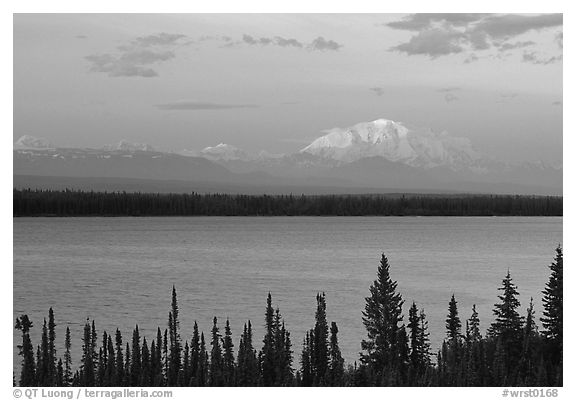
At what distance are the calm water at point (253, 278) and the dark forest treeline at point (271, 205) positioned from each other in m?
11.5

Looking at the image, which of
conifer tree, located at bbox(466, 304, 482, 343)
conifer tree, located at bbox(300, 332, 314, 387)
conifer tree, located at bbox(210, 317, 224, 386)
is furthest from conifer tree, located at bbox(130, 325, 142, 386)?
conifer tree, located at bbox(466, 304, 482, 343)

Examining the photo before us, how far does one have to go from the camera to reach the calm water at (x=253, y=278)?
1480 inches

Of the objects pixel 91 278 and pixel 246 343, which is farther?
pixel 91 278

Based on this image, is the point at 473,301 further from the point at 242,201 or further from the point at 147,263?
the point at 242,201

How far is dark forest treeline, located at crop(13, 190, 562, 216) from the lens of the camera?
109m

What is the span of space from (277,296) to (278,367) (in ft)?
72.0

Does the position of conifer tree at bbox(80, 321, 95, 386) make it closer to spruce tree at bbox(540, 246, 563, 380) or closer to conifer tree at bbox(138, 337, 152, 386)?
conifer tree at bbox(138, 337, 152, 386)

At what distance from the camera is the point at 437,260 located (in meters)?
66.1

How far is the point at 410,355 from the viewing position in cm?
2300

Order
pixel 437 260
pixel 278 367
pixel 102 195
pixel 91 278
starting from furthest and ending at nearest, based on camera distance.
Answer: pixel 102 195 → pixel 437 260 → pixel 91 278 → pixel 278 367

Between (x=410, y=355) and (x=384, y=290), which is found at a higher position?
(x=384, y=290)

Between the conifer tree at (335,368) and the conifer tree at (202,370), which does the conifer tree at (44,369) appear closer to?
the conifer tree at (202,370)
